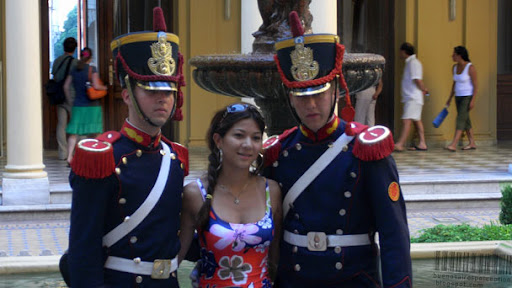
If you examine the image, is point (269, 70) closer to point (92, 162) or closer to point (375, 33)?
point (92, 162)

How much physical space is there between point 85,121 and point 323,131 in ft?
25.5

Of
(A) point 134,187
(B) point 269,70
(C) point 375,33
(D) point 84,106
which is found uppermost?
(C) point 375,33

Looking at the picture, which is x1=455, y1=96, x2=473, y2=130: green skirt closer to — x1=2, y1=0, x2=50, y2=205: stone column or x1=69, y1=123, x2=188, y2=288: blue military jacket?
x1=2, y1=0, x2=50, y2=205: stone column

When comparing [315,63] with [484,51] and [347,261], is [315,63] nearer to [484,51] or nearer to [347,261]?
[347,261]

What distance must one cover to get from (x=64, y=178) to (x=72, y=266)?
24.3ft

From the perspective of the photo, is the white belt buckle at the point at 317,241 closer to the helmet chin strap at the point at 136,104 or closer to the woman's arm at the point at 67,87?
the helmet chin strap at the point at 136,104

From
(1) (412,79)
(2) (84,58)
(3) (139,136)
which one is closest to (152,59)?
(3) (139,136)

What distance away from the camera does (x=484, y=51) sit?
1456 cm

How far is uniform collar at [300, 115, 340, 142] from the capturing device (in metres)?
3.10

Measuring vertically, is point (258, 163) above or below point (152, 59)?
below

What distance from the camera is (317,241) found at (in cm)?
309

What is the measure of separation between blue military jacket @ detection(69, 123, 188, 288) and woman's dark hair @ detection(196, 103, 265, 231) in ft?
0.32

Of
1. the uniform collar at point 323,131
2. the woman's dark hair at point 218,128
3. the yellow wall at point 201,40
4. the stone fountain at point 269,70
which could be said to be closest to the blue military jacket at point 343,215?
the uniform collar at point 323,131

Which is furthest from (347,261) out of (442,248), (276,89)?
(442,248)
